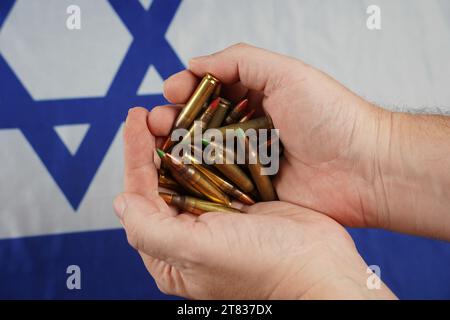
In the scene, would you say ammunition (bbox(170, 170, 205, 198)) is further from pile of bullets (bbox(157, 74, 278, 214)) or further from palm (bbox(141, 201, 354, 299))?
palm (bbox(141, 201, 354, 299))

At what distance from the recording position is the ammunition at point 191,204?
1.76 metres

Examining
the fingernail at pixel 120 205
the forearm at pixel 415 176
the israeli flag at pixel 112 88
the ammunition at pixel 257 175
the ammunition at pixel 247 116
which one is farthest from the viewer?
the israeli flag at pixel 112 88

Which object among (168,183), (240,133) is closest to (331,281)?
(240,133)

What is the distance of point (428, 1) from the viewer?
8.98 feet

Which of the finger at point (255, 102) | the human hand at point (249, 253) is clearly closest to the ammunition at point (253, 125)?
the finger at point (255, 102)

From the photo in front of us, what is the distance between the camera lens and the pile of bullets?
1.81 meters

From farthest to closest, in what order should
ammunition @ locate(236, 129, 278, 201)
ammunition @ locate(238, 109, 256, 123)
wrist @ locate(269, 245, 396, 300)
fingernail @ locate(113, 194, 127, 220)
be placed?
ammunition @ locate(238, 109, 256, 123), ammunition @ locate(236, 129, 278, 201), fingernail @ locate(113, 194, 127, 220), wrist @ locate(269, 245, 396, 300)

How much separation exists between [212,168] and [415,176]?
2.47ft

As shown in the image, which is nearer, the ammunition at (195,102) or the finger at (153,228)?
the finger at (153,228)

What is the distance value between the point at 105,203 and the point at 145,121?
63 centimetres

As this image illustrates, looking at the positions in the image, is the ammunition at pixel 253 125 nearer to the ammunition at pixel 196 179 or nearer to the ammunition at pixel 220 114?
the ammunition at pixel 220 114

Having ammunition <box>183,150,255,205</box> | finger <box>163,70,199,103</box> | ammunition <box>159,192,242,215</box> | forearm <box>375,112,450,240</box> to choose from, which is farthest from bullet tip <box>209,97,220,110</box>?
forearm <box>375,112,450,240</box>

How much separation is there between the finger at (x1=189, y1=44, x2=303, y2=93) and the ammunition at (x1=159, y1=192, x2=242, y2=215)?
0.48 metres

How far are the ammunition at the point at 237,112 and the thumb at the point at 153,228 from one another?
53 cm
